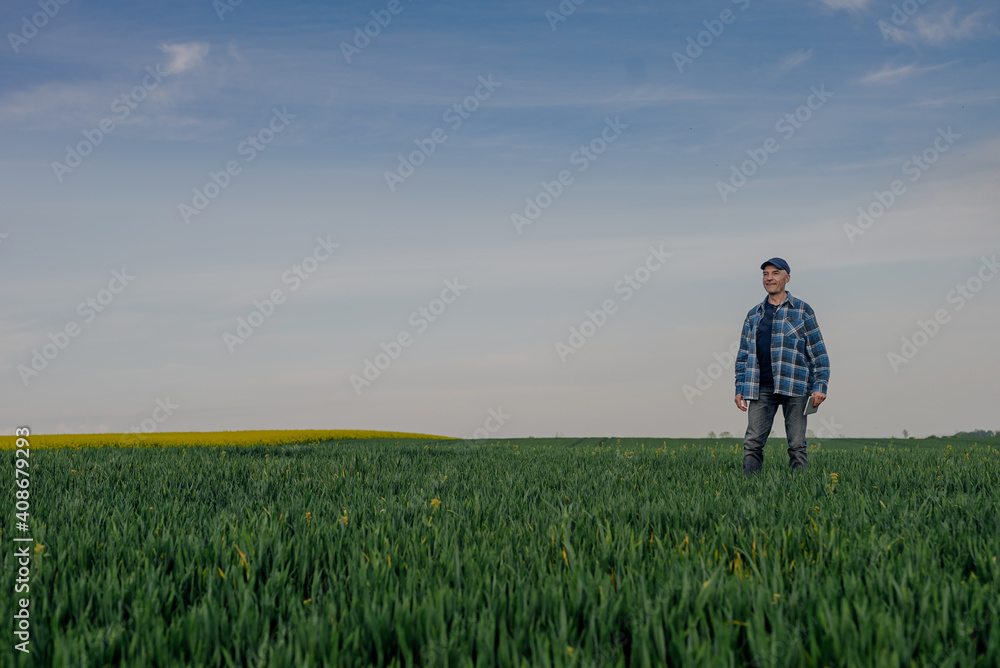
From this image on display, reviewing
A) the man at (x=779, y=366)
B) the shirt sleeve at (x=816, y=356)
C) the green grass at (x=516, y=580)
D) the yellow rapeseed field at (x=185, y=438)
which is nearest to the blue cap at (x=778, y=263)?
the man at (x=779, y=366)

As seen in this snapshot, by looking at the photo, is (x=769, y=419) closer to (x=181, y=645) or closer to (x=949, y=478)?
(x=949, y=478)

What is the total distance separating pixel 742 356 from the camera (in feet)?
29.8

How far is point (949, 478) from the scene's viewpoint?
24.9ft

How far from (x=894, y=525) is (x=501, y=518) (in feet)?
8.74

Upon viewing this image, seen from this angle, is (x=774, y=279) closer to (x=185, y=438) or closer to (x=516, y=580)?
(x=516, y=580)

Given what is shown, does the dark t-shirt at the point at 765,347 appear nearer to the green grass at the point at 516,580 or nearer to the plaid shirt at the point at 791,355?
the plaid shirt at the point at 791,355

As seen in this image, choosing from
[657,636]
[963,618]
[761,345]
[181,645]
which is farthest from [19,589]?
[761,345]

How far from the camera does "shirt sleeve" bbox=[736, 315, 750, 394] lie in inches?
356

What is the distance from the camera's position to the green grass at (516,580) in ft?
8.25

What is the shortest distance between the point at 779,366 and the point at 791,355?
8.6 inches

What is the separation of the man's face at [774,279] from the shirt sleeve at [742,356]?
0.54 m

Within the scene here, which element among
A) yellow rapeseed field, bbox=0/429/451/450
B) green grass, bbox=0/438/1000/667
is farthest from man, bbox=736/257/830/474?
yellow rapeseed field, bbox=0/429/451/450

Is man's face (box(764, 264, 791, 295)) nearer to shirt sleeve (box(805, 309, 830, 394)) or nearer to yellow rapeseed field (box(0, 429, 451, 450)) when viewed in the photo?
shirt sleeve (box(805, 309, 830, 394))

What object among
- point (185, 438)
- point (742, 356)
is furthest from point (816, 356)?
point (185, 438)
